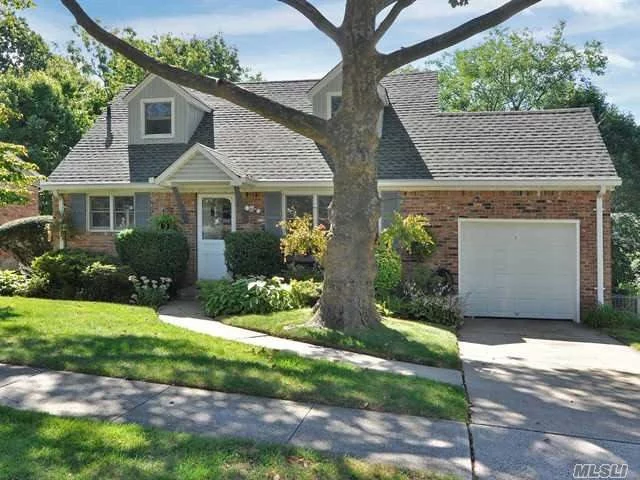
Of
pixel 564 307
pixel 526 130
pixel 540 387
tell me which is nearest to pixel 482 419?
pixel 540 387

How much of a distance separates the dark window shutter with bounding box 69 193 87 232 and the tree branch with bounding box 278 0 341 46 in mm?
8420

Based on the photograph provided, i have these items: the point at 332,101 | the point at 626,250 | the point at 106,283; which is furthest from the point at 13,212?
the point at 626,250

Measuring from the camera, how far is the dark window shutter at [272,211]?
1355 cm

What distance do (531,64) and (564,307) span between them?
1806cm

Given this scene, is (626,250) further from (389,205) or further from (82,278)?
(82,278)

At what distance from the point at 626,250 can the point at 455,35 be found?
10874 mm

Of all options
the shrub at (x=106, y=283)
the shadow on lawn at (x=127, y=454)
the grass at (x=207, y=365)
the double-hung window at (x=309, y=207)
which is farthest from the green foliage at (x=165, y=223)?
the shadow on lawn at (x=127, y=454)

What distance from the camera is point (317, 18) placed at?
9188 millimetres

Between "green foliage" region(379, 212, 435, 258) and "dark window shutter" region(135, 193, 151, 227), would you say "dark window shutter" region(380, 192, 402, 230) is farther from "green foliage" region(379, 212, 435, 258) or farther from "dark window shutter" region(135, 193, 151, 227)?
"dark window shutter" region(135, 193, 151, 227)

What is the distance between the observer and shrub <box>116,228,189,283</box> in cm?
1234

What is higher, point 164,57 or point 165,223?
point 164,57

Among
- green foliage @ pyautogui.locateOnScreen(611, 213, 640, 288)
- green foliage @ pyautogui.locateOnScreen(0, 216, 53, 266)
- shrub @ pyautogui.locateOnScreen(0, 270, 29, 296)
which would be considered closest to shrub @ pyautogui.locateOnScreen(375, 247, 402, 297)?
green foliage @ pyautogui.locateOnScreen(611, 213, 640, 288)

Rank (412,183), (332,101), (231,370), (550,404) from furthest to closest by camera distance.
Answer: (332,101), (412,183), (231,370), (550,404)

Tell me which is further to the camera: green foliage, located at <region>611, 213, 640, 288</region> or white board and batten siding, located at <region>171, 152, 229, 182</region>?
green foliage, located at <region>611, 213, 640, 288</region>
